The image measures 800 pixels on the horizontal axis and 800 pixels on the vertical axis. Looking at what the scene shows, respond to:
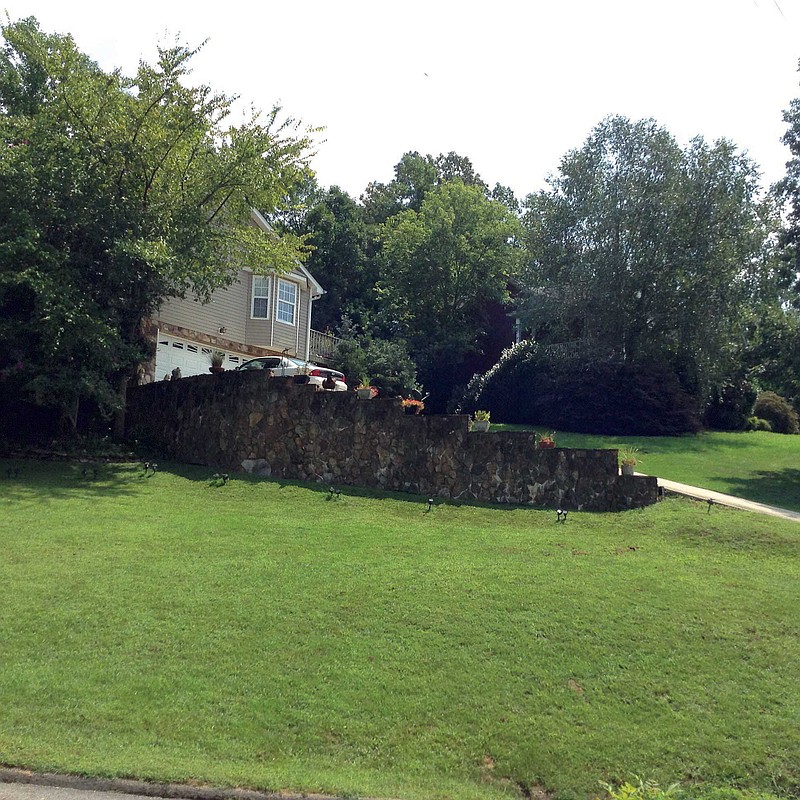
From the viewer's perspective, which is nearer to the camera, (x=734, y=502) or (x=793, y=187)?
(x=734, y=502)

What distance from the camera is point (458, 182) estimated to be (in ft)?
124

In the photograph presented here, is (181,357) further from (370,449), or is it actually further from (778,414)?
(778,414)

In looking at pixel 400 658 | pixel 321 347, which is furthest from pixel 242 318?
pixel 400 658

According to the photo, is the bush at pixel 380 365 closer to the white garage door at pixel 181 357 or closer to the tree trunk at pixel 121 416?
the white garage door at pixel 181 357

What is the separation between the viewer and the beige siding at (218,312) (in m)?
22.8

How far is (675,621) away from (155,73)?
1563 centimetres

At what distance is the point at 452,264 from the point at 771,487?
881 inches

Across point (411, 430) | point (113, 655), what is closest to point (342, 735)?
point (113, 655)

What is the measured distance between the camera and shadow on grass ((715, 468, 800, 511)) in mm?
13703

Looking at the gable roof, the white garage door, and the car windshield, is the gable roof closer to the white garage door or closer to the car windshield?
the car windshield

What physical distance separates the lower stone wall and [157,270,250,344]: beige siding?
6.28 meters

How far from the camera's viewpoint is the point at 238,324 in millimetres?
25188

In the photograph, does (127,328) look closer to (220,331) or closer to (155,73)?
(155,73)

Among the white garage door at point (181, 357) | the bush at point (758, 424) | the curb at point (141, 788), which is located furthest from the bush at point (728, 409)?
the curb at point (141, 788)
